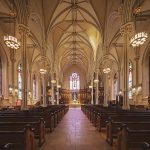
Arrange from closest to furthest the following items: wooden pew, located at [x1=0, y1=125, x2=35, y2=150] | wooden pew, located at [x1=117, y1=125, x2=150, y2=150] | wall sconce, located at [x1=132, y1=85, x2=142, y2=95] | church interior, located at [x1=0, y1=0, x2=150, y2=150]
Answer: wooden pew, located at [x1=0, y1=125, x2=35, y2=150] → wooden pew, located at [x1=117, y1=125, x2=150, y2=150] → church interior, located at [x1=0, y1=0, x2=150, y2=150] → wall sconce, located at [x1=132, y1=85, x2=142, y2=95]

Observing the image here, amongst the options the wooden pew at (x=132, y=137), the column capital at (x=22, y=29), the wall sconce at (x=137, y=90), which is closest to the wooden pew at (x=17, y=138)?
the wooden pew at (x=132, y=137)

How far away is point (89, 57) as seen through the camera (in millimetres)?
48469

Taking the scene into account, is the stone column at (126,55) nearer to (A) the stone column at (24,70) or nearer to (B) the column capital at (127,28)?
(B) the column capital at (127,28)

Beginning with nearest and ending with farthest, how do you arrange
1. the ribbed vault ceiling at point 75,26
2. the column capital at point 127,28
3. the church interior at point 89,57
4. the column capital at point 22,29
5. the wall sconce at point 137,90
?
the church interior at point 89,57 < the column capital at point 127,28 < the column capital at point 22,29 < the wall sconce at point 137,90 < the ribbed vault ceiling at point 75,26

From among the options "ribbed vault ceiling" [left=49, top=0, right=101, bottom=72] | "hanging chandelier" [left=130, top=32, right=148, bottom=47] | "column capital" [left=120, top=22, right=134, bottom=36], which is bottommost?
"hanging chandelier" [left=130, top=32, right=148, bottom=47]

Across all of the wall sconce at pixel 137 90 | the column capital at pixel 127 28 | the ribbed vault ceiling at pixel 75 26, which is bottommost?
the wall sconce at pixel 137 90

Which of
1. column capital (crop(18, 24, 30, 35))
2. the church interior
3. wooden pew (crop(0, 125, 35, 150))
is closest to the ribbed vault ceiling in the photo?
the church interior

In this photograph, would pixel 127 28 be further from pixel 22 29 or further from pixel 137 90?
pixel 137 90

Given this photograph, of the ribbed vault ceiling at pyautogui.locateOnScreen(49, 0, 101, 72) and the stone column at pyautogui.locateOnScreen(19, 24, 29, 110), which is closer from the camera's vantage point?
the stone column at pyautogui.locateOnScreen(19, 24, 29, 110)

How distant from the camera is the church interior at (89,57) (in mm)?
7864

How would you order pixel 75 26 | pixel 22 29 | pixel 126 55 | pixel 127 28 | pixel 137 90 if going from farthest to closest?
pixel 75 26 < pixel 137 90 < pixel 22 29 < pixel 126 55 < pixel 127 28

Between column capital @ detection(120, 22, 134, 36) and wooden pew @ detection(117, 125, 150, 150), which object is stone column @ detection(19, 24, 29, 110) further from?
wooden pew @ detection(117, 125, 150, 150)

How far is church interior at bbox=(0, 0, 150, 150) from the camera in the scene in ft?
25.8

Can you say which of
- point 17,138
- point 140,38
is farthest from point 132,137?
point 140,38
